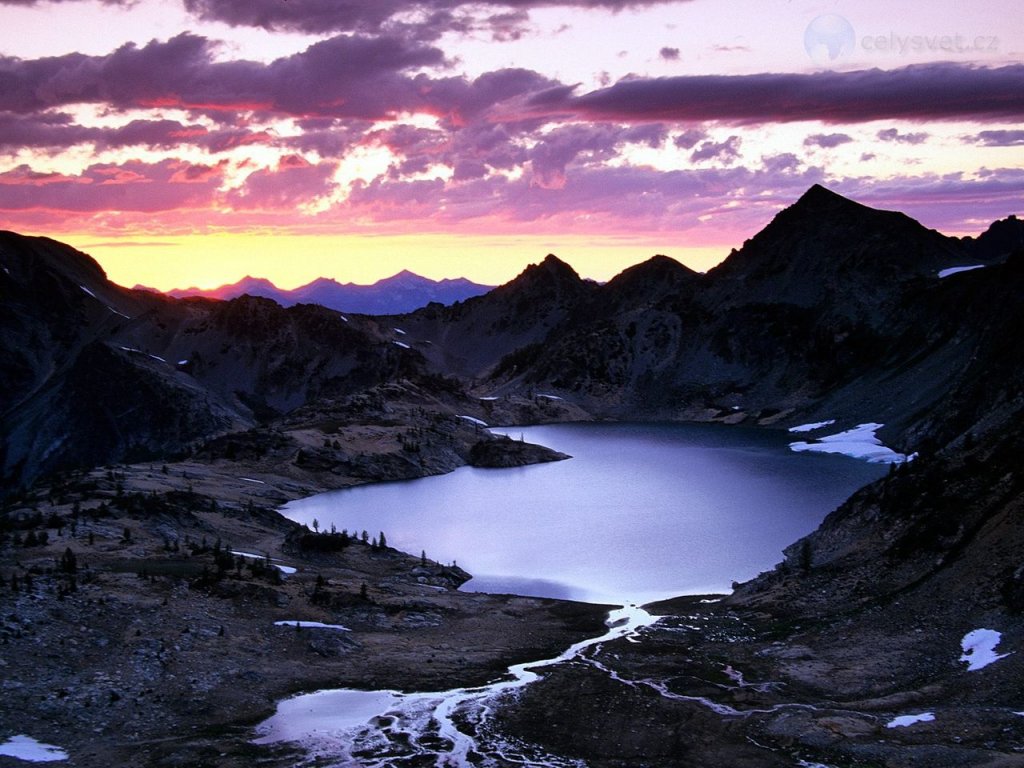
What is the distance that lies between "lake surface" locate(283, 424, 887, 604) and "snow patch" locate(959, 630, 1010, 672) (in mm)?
24765

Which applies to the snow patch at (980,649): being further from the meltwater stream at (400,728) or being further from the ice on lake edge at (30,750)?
the ice on lake edge at (30,750)

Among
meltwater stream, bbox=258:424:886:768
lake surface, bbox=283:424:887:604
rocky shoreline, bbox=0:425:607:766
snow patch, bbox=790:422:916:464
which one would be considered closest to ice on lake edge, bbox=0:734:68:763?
rocky shoreline, bbox=0:425:607:766

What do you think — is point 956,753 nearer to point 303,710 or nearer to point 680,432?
point 303,710

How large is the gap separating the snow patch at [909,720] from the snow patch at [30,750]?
26.0 m

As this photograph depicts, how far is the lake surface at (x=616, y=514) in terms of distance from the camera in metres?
67.8

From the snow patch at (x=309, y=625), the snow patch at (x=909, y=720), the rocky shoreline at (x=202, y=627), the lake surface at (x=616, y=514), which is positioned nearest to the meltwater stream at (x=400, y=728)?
the rocky shoreline at (x=202, y=627)

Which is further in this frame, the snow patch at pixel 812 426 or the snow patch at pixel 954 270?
the snow patch at pixel 954 270

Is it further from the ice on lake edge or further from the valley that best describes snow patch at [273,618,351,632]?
the ice on lake edge

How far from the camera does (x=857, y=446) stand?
5054 inches

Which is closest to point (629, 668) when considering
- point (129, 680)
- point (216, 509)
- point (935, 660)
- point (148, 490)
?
point (935, 660)

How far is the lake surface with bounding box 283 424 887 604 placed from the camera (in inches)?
2667

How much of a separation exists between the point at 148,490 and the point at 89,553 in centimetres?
3155

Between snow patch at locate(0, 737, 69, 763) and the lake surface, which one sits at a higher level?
snow patch at locate(0, 737, 69, 763)

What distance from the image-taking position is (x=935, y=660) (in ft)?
122
